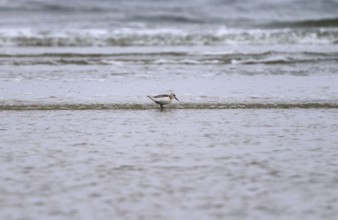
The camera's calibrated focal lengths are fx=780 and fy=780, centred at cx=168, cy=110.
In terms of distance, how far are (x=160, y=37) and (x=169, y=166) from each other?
60.4 feet

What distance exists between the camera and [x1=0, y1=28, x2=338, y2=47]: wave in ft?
78.9

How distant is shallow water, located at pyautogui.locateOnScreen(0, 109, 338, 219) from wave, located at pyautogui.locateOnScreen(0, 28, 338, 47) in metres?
13.6

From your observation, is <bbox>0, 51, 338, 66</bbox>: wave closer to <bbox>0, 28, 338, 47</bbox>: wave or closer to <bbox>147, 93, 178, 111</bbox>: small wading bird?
<bbox>0, 28, 338, 47</bbox>: wave

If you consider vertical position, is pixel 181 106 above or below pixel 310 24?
below

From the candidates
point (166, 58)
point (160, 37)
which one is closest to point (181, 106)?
point (166, 58)

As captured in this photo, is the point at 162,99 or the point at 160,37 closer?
the point at 162,99

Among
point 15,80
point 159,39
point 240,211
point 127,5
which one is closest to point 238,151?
point 240,211

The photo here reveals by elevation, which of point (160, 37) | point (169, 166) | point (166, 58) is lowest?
point (169, 166)

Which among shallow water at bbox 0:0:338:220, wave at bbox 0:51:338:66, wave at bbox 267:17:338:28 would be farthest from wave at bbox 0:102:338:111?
wave at bbox 267:17:338:28

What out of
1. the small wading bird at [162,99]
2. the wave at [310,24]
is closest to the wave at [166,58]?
the small wading bird at [162,99]

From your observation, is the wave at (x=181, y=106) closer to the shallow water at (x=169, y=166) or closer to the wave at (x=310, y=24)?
the shallow water at (x=169, y=166)

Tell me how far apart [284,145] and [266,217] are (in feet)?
9.15

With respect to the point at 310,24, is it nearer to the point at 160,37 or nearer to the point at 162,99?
the point at 160,37

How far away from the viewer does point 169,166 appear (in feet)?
23.4
